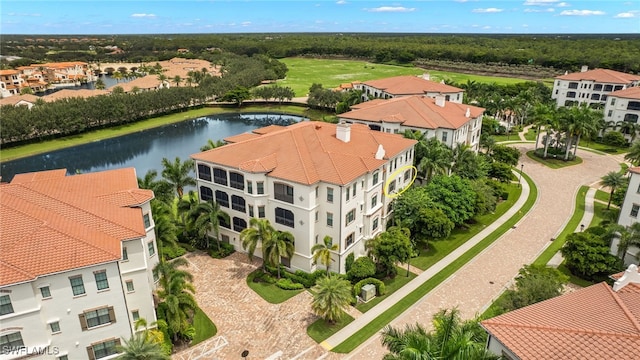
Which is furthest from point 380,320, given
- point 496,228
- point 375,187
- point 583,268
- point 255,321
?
point 496,228

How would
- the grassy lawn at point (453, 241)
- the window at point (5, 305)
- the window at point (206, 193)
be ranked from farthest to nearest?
1. the window at point (206, 193)
2. the grassy lawn at point (453, 241)
3. the window at point (5, 305)

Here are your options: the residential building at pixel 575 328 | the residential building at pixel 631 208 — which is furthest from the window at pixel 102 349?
the residential building at pixel 631 208

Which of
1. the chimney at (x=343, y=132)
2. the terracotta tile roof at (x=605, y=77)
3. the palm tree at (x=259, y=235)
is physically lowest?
the palm tree at (x=259, y=235)

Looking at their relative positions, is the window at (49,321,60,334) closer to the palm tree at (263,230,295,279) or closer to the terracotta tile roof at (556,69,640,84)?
the palm tree at (263,230,295,279)

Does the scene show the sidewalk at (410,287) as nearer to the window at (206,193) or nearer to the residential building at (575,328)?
the residential building at (575,328)

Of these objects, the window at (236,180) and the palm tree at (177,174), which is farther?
the palm tree at (177,174)

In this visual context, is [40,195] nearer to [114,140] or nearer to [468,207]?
[468,207]
